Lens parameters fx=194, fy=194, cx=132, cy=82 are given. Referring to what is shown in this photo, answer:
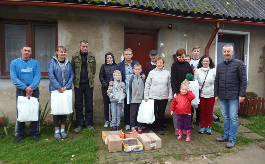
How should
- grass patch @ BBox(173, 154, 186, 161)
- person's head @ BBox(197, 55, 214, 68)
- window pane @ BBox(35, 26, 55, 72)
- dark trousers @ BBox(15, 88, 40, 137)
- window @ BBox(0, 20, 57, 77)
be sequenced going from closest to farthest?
grass patch @ BBox(173, 154, 186, 161), dark trousers @ BBox(15, 88, 40, 137), person's head @ BBox(197, 55, 214, 68), window @ BBox(0, 20, 57, 77), window pane @ BBox(35, 26, 55, 72)

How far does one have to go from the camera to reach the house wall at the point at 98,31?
516 centimetres

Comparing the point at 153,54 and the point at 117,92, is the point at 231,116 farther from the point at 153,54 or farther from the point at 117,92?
the point at 117,92

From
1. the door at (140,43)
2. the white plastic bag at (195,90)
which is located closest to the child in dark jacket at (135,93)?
the white plastic bag at (195,90)

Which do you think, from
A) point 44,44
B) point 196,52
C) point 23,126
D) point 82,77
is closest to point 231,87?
point 196,52

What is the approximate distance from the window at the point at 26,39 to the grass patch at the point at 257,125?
589 cm

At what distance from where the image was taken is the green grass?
3.37 m

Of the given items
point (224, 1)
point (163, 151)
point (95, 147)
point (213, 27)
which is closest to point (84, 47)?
point (95, 147)

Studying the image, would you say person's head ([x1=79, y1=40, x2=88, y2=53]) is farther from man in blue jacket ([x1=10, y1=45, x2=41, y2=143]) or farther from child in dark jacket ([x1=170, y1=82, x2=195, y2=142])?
A: child in dark jacket ([x1=170, y1=82, x2=195, y2=142])

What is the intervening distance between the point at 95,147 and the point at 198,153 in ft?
6.52

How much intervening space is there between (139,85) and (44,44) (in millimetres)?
3065

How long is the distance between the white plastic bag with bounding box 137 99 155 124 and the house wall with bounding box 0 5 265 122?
1.71 meters

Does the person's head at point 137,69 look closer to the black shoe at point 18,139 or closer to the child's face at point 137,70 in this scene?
the child's face at point 137,70

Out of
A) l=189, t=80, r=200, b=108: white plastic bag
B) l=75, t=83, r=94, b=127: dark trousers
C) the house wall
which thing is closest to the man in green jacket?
l=75, t=83, r=94, b=127: dark trousers

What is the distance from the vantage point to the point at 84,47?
14.9 feet
